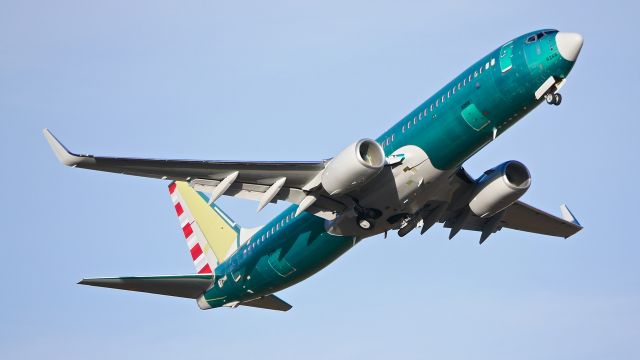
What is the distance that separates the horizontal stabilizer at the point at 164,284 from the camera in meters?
46.7

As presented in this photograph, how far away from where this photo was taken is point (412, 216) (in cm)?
4494

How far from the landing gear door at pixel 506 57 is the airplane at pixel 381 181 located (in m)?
0.05

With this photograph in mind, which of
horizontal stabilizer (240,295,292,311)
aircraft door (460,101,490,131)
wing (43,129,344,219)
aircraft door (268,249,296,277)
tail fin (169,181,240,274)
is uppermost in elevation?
tail fin (169,181,240,274)

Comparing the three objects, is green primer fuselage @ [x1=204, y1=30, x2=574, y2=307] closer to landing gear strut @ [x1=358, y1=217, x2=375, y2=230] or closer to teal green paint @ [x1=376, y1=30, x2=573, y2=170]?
teal green paint @ [x1=376, y1=30, x2=573, y2=170]

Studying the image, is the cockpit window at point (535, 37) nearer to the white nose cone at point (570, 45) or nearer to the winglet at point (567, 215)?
the white nose cone at point (570, 45)

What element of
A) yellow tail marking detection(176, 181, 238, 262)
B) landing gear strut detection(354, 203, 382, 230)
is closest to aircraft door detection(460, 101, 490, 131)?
landing gear strut detection(354, 203, 382, 230)

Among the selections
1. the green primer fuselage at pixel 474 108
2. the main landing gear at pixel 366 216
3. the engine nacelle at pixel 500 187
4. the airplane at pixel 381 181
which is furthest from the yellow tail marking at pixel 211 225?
the engine nacelle at pixel 500 187

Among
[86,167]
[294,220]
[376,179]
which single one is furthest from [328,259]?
[86,167]

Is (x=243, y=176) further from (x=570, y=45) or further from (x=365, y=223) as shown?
(x=570, y=45)

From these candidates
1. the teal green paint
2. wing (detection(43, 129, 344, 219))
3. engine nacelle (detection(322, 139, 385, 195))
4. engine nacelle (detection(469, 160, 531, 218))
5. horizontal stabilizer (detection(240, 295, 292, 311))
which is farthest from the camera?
horizontal stabilizer (detection(240, 295, 292, 311))

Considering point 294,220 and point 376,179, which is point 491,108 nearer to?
point 376,179

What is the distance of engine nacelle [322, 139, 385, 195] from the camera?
40.6 meters

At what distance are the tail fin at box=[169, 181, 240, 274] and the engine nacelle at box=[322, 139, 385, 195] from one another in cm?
1162

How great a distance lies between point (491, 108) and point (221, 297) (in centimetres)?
1713
